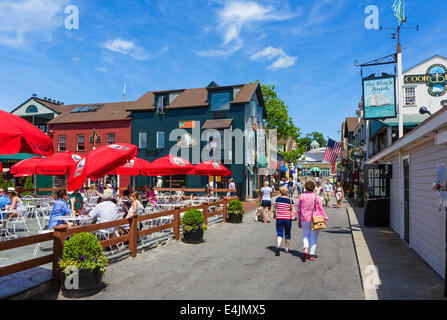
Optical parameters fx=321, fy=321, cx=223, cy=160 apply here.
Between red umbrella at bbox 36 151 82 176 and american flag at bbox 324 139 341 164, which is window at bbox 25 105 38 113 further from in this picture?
american flag at bbox 324 139 341 164

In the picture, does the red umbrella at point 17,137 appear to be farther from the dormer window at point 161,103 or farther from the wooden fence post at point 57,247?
the dormer window at point 161,103

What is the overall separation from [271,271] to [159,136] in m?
22.3

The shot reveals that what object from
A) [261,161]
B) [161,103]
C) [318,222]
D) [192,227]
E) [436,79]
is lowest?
[192,227]

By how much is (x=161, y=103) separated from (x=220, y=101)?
5.46m

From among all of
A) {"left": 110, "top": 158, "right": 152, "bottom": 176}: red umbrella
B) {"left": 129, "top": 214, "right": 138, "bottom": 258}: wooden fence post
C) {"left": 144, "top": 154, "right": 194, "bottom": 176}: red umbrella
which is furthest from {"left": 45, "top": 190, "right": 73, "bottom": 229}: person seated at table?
{"left": 144, "top": 154, "right": 194, "bottom": 176}: red umbrella

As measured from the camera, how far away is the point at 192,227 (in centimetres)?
936

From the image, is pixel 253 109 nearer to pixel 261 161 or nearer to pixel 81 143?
pixel 261 161

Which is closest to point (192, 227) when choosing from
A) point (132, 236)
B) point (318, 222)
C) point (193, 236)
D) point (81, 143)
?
point (193, 236)

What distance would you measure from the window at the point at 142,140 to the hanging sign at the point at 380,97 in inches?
739

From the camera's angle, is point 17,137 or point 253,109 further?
point 253,109

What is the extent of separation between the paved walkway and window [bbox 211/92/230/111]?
17.4m
